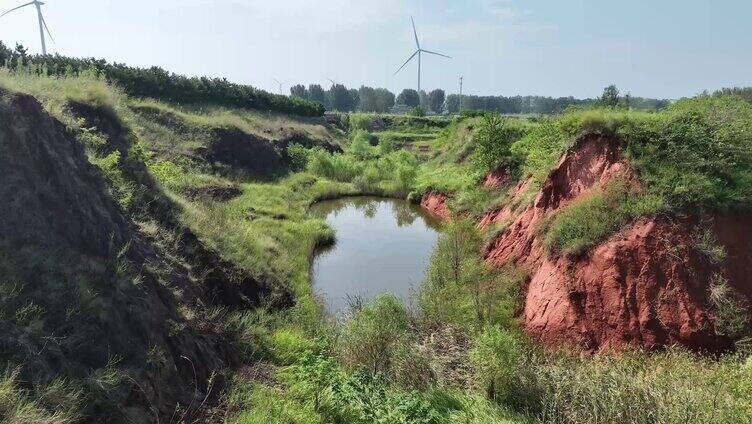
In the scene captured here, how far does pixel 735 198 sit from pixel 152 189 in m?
17.0

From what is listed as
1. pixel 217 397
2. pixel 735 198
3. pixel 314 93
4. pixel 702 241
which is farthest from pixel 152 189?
pixel 314 93

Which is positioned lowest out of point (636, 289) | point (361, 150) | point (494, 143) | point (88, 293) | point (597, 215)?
point (636, 289)

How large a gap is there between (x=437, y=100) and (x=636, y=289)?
16433cm

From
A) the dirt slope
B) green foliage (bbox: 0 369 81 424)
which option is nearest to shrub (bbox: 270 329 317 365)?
the dirt slope

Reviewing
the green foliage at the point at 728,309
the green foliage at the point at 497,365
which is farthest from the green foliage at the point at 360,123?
the green foliage at the point at 497,365

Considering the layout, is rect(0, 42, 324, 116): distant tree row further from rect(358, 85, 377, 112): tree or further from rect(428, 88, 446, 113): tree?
rect(428, 88, 446, 113): tree

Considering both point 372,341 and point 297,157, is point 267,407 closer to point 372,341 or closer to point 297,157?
point 372,341

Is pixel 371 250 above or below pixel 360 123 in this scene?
below

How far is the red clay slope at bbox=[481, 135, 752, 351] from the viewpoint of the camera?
12250 millimetres

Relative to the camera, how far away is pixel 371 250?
2616cm

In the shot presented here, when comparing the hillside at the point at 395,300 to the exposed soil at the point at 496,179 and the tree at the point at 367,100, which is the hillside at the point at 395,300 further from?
the tree at the point at 367,100

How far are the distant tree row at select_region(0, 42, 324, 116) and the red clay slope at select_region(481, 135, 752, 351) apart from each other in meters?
29.9

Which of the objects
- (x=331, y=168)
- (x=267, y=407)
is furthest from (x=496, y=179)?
(x=267, y=407)

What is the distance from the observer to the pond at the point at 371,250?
19.8m
